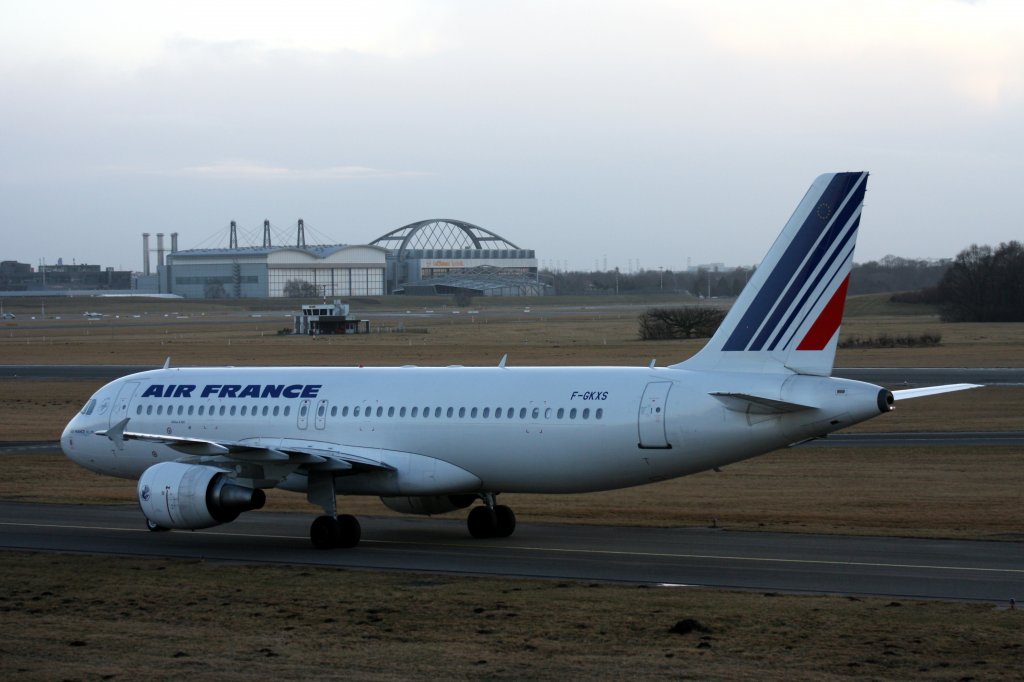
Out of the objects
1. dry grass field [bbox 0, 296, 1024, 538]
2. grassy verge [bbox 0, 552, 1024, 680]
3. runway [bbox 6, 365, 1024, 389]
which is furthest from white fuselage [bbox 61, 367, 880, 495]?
runway [bbox 6, 365, 1024, 389]

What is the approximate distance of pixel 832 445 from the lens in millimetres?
46438

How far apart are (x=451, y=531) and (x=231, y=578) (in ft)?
24.7

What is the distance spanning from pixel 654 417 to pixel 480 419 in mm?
3876

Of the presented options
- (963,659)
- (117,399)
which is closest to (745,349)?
(963,659)

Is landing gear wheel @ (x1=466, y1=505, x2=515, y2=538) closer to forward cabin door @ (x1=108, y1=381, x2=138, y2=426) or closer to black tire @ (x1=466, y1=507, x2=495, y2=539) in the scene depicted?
black tire @ (x1=466, y1=507, x2=495, y2=539)

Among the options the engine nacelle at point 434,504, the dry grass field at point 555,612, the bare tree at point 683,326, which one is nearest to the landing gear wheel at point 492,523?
the engine nacelle at point 434,504

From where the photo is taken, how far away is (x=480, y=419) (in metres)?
27.1

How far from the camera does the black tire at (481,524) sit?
28.4 m

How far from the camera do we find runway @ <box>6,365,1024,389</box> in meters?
65.1

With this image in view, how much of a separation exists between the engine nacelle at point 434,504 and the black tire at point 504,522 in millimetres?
696

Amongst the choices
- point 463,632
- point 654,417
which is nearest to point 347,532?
point 654,417

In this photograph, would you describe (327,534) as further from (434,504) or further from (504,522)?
(504,522)

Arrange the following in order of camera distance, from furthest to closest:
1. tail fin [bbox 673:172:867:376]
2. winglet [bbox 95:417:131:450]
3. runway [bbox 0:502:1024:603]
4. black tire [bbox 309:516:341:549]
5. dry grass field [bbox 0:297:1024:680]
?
winglet [bbox 95:417:131:450], black tire [bbox 309:516:341:549], tail fin [bbox 673:172:867:376], runway [bbox 0:502:1024:603], dry grass field [bbox 0:297:1024:680]

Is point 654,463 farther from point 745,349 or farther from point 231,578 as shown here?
point 231,578
